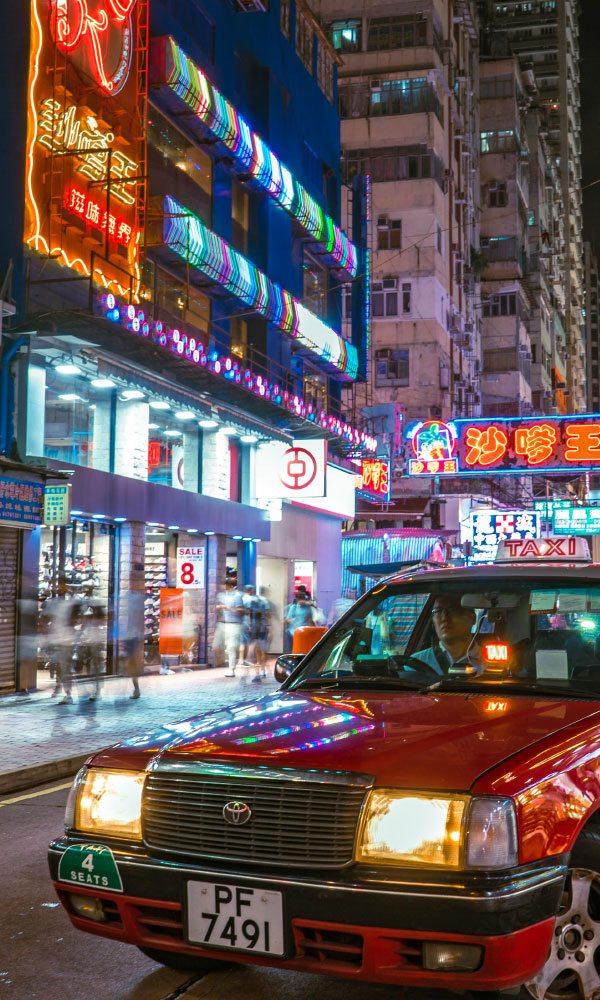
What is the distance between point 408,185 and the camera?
170 feet

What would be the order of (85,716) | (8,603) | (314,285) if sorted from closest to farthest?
(85,716) → (8,603) → (314,285)

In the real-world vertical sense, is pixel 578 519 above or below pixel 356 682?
above

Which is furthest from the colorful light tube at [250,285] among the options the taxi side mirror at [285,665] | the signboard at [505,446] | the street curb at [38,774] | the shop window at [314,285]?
the taxi side mirror at [285,665]

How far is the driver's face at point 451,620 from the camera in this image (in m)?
5.12

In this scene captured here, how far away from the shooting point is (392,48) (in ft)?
175

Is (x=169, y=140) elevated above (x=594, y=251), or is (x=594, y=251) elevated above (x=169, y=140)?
(x=594, y=251)

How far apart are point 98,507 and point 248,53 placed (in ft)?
46.5

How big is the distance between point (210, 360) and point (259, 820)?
Answer: 17.2m

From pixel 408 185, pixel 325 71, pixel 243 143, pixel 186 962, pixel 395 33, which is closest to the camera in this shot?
pixel 186 962

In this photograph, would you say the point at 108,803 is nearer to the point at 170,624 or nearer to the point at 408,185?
the point at 170,624

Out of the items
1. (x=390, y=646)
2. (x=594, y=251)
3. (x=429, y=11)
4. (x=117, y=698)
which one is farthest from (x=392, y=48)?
(x=594, y=251)

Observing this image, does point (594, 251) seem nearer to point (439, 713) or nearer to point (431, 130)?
point (431, 130)

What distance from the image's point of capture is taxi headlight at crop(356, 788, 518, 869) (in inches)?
126

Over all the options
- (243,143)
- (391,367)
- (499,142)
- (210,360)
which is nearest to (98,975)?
(210,360)
